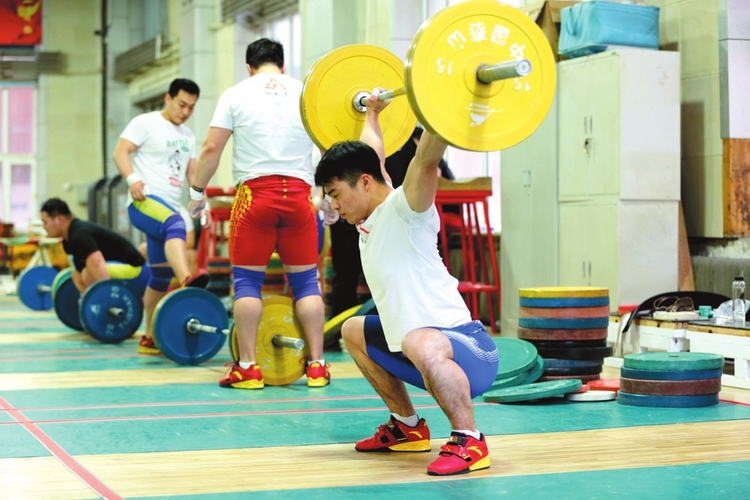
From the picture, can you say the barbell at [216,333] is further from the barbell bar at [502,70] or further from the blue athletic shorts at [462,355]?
the barbell bar at [502,70]

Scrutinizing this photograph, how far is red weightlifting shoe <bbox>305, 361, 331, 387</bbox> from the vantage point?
14.8 feet

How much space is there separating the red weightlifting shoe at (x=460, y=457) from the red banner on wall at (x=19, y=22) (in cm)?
1593

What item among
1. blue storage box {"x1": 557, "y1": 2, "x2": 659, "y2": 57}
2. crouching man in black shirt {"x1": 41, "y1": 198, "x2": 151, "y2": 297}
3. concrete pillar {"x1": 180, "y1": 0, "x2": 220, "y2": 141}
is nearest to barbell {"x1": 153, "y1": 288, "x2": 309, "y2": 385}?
crouching man in black shirt {"x1": 41, "y1": 198, "x2": 151, "y2": 297}

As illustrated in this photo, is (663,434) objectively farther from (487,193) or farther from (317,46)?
(317,46)

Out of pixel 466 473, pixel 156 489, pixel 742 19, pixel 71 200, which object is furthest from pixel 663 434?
pixel 71 200

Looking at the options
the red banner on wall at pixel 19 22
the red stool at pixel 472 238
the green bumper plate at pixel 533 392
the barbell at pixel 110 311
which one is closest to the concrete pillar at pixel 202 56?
the red banner on wall at pixel 19 22

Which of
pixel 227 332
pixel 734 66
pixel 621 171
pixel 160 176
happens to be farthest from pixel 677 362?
pixel 160 176

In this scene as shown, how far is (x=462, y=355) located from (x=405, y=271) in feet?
0.90

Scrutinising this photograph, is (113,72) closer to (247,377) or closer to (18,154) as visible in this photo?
(18,154)

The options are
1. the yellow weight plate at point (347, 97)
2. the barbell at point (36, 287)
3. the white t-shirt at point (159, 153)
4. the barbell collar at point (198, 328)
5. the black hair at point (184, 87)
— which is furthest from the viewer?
the barbell at point (36, 287)

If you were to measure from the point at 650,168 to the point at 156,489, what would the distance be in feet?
12.4

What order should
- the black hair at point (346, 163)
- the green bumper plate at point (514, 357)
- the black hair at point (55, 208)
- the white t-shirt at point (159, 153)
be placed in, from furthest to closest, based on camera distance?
the black hair at point (55, 208), the white t-shirt at point (159, 153), the green bumper plate at point (514, 357), the black hair at point (346, 163)

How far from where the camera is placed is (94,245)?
267 inches

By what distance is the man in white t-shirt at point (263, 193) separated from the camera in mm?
4375
